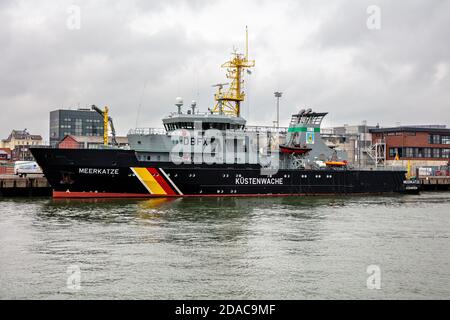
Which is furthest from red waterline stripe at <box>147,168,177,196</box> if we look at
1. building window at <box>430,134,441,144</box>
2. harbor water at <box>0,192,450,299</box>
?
building window at <box>430,134,441,144</box>

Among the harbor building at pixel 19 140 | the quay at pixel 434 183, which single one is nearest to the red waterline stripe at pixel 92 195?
the quay at pixel 434 183

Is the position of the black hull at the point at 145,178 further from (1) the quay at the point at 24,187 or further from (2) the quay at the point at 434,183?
(2) the quay at the point at 434,183

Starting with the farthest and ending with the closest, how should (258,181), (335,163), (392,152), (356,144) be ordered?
(392,152), (356,144), (335,163), (258,181)

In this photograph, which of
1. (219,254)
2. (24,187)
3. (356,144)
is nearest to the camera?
(219,254)

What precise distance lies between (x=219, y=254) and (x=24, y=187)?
95.7ft

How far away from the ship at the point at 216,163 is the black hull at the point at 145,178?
7 cm

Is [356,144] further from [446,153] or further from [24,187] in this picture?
[24,187]

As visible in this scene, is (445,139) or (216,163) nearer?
(216,163)

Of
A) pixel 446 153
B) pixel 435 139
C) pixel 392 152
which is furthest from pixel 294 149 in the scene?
pixel 446 153

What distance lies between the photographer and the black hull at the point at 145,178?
113 feet

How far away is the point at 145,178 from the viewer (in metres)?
35.7
